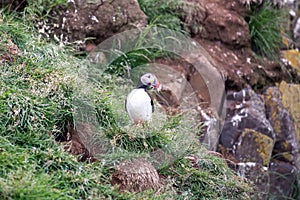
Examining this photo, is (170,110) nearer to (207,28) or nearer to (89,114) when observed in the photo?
(89,114)

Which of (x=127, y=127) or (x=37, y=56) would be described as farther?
(x=37, y=56)

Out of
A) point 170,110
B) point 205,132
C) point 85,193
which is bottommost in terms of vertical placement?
point 205,132

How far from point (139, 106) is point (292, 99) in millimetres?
3429

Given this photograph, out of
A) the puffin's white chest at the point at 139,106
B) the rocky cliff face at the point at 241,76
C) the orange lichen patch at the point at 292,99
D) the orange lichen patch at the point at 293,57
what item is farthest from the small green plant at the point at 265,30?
the puffin's white chest at the point at 139,106

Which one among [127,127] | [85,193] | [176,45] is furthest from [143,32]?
[85,193]

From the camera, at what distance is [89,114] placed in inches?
174

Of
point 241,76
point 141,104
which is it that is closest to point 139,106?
point 141,104

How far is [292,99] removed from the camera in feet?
23.2

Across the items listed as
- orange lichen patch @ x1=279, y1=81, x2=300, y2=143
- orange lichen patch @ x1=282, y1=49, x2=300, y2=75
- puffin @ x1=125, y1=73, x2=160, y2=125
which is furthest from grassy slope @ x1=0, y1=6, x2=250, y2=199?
orange lichen patch @ x1=282, y1=49, x2=300, y2=75

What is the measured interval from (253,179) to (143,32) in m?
2.03

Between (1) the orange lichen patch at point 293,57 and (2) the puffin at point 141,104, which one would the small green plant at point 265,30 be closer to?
(1) the orange lichen patch at point 293,57

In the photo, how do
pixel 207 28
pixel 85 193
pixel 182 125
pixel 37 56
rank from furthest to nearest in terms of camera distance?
1. pixel 207 28
2. pixel 182 125
3. pixel 37 56
4. pixel 85 193

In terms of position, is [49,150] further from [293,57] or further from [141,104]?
[293,57]

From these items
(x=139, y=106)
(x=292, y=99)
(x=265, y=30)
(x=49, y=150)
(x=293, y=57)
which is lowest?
(x=292, y=99)
